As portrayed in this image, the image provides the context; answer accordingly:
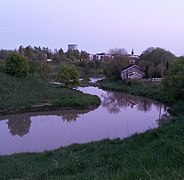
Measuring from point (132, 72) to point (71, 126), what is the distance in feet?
124

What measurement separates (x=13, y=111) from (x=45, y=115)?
9.32 feet

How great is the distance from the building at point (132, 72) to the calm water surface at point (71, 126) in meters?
24.0

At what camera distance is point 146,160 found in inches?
186

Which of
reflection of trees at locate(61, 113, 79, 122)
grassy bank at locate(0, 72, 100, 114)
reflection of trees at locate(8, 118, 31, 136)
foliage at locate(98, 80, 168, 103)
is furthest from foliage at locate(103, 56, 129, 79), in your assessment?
reflection of trees at locate(8, 118, 31, 136)

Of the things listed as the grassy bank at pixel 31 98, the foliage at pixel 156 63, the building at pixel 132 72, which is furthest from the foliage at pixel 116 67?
the grassy bank at pixel 31 98

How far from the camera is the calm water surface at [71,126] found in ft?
59.3

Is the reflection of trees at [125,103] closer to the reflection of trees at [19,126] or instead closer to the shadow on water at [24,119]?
the shadow on water at [24,119]

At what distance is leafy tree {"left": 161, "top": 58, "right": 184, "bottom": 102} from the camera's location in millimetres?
27259

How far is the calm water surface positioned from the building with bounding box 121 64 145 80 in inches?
947

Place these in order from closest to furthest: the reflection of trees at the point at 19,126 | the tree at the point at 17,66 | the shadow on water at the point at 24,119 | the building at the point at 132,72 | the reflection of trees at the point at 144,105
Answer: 1. the reflection of trees at the point at 19,126
2. the shadow on water at the point at 24,119
3. the reflection of trees at the point at 144,105
4. the tree at the point at 17,66
5. the building at the point at 132,72

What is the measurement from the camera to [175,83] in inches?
1077

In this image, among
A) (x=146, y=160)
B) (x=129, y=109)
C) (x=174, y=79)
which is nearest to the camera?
(x=146, y=160)

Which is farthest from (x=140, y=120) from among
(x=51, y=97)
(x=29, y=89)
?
(x=29, y=89)

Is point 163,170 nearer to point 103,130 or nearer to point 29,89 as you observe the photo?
point 103,130
